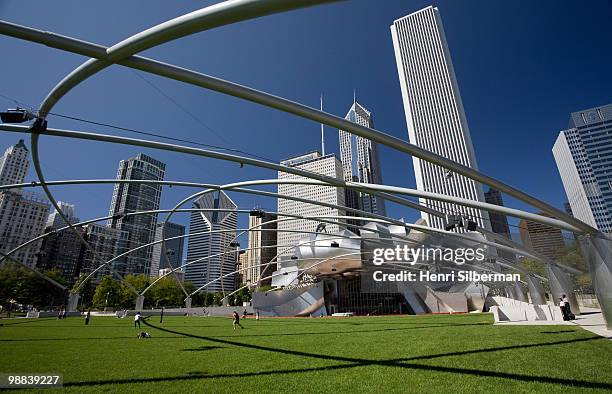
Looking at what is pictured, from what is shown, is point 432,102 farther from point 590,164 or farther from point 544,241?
point 544,241

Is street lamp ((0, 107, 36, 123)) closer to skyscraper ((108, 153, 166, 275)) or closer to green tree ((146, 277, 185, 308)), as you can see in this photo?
green tree ((146, 277, 185, 308))

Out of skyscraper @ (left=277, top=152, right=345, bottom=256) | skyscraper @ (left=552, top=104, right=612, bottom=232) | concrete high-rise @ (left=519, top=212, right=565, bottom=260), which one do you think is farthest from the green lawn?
skyscraper @ (left=552, top=104, right=612, bottom=232)

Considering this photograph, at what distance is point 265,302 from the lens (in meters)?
59.8

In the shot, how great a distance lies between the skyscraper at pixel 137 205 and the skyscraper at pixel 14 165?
106 ft

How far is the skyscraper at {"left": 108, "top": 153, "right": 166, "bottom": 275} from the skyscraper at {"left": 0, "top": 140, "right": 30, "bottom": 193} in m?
32.4

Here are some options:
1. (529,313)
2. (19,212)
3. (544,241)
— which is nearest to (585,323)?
(529,313)

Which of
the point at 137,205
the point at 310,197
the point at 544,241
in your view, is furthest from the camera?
the point at 310,197

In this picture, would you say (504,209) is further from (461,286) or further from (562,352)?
(461,286)

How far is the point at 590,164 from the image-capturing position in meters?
135

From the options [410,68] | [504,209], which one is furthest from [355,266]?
[410,68]

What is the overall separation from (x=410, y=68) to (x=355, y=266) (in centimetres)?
11541

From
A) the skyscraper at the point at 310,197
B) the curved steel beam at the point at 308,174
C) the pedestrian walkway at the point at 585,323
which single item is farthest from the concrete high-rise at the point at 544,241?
the skyscraper at the point at 310,197

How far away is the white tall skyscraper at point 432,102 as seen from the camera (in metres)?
114

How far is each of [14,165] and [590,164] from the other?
9091 inches
